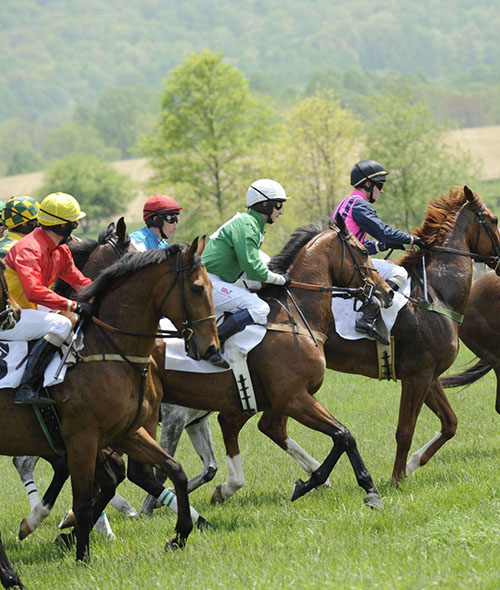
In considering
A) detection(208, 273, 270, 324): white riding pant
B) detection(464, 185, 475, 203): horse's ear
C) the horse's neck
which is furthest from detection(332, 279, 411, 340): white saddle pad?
detection(208, 273, 270, 324): white riding pant

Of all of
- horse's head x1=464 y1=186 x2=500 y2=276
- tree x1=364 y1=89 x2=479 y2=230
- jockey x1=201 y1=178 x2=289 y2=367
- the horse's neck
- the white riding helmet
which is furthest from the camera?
tree x1=364 y1=89 x2=479 y2=230

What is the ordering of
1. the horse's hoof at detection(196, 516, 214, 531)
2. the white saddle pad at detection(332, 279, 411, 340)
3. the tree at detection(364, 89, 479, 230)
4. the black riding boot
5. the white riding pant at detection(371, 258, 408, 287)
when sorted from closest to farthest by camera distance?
the black riding boot < the horse's hoof at detection(196, 516, 214, 531) < the white saddle pad at detection(332, 279, 411, 340) < the white riding pant at detection(371, 258, 408, 287) < the tree at detection(364, 89, 479, 230)

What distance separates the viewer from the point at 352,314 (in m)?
8.89

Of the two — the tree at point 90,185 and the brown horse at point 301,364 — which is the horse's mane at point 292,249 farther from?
the tree at point 90,185

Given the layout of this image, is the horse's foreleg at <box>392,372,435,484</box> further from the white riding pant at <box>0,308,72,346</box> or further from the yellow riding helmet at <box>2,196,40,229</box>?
the yellow riding helmet at <box>2,196,40,229</box>

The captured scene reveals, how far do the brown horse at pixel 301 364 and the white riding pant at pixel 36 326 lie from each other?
58.4 inches

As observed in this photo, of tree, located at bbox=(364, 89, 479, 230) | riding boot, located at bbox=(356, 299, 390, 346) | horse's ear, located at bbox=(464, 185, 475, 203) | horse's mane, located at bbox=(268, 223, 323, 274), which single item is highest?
horse's ear, located at bbox=(464, 185, 475, 203)

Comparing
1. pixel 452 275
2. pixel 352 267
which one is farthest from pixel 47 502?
pixel 452 275

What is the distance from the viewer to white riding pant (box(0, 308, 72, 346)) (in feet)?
20.8

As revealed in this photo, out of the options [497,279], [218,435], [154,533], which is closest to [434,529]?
[154,533]

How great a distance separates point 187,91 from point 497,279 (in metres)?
33.6

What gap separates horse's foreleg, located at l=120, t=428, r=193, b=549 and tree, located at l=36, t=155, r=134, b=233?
82.7 m

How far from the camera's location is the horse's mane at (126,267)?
6.39 m

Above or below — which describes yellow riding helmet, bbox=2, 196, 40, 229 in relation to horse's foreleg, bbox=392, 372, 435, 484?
above
